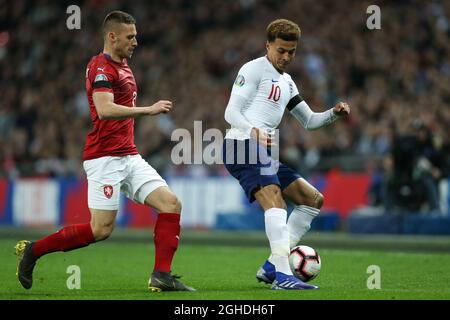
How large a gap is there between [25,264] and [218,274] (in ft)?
8.50

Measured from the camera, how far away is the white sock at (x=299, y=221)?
909cm

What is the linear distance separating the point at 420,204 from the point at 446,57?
3.65m

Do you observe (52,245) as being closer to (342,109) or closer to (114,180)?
(114,180)

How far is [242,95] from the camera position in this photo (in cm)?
859

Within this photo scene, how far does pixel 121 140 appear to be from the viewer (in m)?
8.49

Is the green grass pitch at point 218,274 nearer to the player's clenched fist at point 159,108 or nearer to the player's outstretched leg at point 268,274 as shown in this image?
the player's outstretched leg at point 268,274

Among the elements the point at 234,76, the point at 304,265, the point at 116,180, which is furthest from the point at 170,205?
the point at 234,76

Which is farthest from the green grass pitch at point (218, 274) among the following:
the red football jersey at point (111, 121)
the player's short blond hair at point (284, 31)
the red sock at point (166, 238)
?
the player's short blond hair at point (284, 31)

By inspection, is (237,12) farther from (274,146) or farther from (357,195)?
(274,146)

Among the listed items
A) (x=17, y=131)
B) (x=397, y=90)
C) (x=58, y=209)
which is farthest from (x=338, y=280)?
(x=17, y=131)

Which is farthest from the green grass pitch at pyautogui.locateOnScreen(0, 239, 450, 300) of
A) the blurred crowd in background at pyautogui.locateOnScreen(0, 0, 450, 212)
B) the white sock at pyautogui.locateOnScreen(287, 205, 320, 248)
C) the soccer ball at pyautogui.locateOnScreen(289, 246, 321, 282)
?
the blurred crowd in background at pyautogui.locateOnScreen(0, 0, 450, 212)
